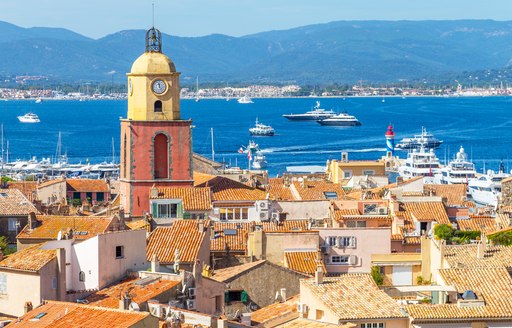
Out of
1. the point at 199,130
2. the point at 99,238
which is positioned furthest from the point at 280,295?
the point at 199,130

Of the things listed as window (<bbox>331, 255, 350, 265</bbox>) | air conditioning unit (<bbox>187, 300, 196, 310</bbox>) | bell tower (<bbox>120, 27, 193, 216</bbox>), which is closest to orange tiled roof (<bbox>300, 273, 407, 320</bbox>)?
air conditioning unit (<bbox>187, 300, 196, 310</bbox>)

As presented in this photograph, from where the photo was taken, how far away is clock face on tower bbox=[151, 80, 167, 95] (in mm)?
40406

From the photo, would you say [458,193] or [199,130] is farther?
[199,130]

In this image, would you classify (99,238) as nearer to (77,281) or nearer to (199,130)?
(77,281)

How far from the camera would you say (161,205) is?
1411 inches

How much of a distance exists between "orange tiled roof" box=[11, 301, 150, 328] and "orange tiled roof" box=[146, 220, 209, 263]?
7.12 metres

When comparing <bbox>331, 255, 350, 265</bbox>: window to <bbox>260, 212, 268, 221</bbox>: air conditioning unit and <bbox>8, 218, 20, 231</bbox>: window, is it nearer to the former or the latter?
<bbox>260, 212, 268, 221</bbox>: air conditioning unit

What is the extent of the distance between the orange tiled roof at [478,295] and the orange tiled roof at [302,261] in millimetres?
6154

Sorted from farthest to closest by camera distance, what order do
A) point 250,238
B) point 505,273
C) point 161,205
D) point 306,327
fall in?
point 161,205
point 250,238
point 505,273
point 306,327

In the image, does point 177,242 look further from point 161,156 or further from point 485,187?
point 485,187

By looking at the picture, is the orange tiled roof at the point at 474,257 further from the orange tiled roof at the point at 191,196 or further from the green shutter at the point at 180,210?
the orange tiled roof at the point at 191,196

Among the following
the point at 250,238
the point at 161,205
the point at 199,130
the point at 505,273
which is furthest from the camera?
the point at 199,130

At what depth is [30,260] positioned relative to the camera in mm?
22234

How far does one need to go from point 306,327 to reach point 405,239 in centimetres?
1386
